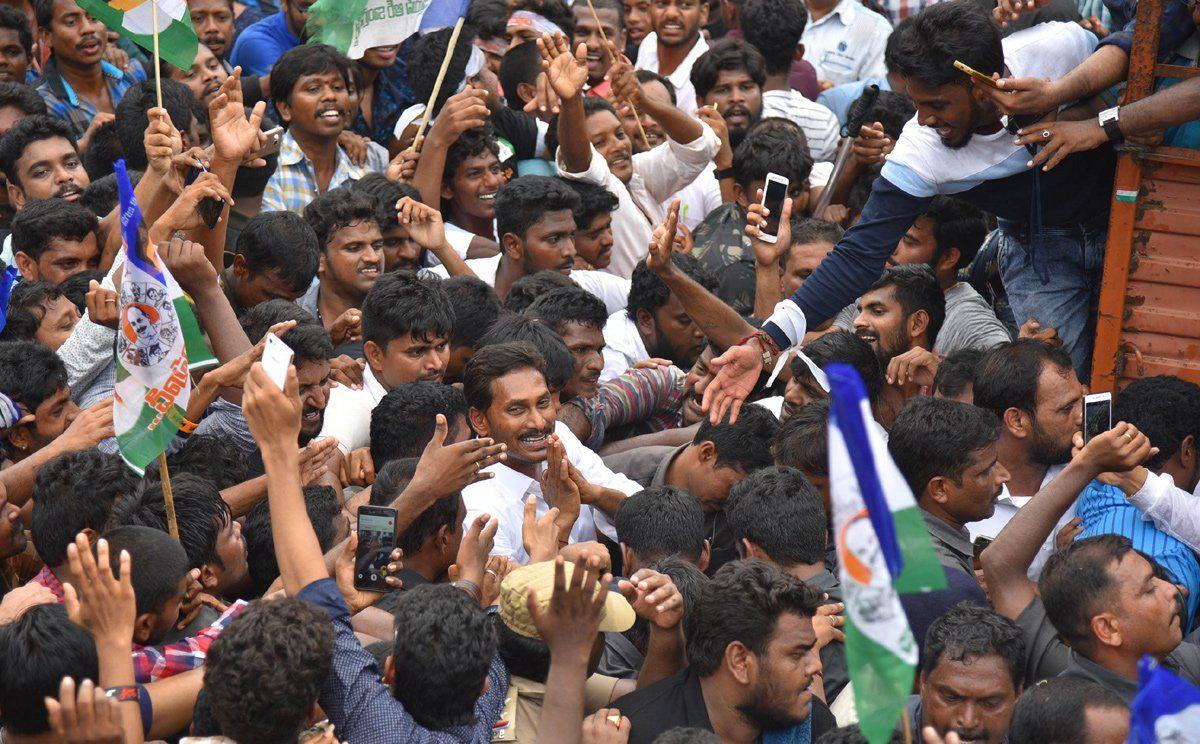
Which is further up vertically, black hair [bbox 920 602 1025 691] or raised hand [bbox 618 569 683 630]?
raised hand [bbox 618 569 683 630]

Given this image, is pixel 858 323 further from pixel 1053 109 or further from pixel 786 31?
pixel 786 31

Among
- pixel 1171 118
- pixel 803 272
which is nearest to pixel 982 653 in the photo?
pixel 1171 118

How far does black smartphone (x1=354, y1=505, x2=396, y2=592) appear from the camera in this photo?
442cm

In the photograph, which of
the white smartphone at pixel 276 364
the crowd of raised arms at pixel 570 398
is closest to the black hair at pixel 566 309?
the crowd of raised arms at pixel 570 398

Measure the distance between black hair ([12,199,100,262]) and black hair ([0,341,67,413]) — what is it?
1295 millimetres

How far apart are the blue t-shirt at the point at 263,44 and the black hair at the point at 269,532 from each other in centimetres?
501

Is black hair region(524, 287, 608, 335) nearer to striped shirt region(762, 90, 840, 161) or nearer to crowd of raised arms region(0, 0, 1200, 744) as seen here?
crowd of raised arms region(0, 0, 1200, 744)

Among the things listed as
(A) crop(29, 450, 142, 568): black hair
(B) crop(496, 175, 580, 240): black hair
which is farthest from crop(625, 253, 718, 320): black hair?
(A) crop(29, 450, 142, 568): black hair

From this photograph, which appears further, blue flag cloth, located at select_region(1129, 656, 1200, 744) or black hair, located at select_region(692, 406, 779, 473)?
black hair, located at select_region(692, 406, 779, 473)

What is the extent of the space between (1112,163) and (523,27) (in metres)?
3.92

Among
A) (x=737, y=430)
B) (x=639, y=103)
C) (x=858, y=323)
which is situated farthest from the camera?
(x=639, y=103)

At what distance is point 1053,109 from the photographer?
6012 mm

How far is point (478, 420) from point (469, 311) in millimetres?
932

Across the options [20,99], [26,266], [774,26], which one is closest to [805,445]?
[26,266]
